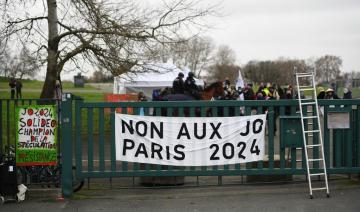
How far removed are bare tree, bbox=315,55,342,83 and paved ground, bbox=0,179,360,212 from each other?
305 ft

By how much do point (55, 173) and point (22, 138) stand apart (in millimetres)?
788

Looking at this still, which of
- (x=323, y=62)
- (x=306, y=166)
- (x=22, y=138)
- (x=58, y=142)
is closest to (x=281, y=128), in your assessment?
(x=306, y=166)

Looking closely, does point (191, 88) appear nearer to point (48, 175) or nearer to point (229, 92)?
point (229, 92)

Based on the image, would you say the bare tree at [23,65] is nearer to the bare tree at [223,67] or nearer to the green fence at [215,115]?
the green fence at [215,115]

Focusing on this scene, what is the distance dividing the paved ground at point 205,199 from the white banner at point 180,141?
564mm

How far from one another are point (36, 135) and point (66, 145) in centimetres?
52

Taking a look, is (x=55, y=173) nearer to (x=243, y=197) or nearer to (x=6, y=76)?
(x=243, y=197)

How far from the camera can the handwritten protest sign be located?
27.6 ft

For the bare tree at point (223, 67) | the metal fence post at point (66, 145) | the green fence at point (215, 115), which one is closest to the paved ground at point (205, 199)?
the metal fence post at point (66, 145)

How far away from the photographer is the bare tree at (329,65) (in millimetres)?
99750

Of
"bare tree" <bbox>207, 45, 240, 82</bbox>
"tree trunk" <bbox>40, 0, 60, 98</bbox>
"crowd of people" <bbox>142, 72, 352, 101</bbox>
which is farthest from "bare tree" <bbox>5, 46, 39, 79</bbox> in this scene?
"bare tree" <bbox>207, 45, 240, 82</bbox>

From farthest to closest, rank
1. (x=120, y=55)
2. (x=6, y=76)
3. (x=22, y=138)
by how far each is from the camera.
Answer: (x=6, y=76) < (x=120, y=55) < (x=22, y=138)

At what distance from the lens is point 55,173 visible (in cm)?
857

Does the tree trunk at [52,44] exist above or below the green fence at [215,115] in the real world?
above
